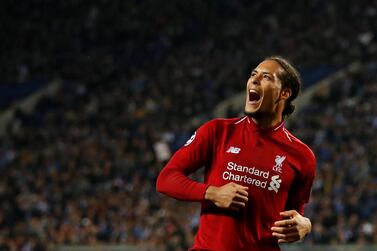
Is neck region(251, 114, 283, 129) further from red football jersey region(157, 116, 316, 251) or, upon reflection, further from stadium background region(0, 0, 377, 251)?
stadium background region(0, 0, 377, 251)

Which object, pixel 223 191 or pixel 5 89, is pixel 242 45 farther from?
pixel 223 191

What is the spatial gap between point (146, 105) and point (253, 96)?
1812 cm

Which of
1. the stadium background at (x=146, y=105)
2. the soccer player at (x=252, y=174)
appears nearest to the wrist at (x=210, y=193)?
the soccer player at (x=252, y=174)

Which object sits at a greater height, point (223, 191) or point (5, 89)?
point (5, 89)

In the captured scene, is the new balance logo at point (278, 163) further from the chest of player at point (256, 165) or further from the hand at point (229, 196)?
the hand at point (229, 196)

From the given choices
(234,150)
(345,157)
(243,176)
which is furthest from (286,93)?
(345,157)

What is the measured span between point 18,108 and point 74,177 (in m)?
7.35

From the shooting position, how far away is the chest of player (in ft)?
14.4

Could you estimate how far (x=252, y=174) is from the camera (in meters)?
4.40

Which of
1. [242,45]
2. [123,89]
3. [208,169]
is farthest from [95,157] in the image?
[208,169]

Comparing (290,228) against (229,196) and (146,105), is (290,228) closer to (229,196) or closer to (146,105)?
(229,196)

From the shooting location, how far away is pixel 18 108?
25.8 meters

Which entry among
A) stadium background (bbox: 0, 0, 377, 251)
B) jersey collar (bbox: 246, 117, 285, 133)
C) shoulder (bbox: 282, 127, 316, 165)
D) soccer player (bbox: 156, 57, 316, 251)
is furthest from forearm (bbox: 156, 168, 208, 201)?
stadium background (bbox: 0, 0, 377, 251)

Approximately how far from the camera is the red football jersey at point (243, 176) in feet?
14.3
